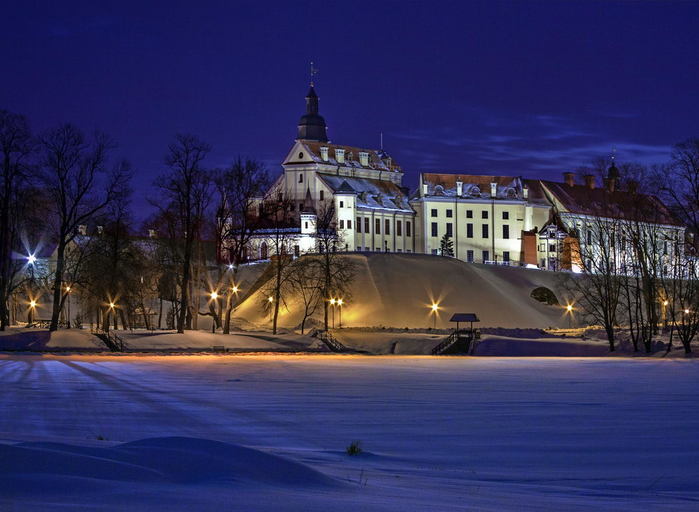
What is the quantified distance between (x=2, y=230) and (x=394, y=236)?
84.0 m

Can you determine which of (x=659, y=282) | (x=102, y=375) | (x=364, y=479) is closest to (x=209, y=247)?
(x=659, y=282)

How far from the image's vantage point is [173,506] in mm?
10156

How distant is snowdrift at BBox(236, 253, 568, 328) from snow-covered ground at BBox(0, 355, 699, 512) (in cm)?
6517

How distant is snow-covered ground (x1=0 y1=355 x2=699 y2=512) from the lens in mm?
11492

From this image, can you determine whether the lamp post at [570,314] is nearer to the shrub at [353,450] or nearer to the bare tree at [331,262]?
the bare tree at [331,262]

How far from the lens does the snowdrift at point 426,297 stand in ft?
335

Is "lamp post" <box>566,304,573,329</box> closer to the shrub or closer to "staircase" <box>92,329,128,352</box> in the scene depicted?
"staircase" <box>92,329,128,352</box>

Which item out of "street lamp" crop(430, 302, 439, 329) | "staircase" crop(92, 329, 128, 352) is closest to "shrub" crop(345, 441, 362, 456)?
"staircase" crop(92, 329, 128, 352)

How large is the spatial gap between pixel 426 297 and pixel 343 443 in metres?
90.0

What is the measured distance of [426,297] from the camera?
108 m

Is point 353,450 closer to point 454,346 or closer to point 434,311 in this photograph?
point 454,346

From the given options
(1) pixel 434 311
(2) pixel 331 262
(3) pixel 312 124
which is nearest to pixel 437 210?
(3) pixel 312 124

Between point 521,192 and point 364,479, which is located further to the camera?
point 521,192

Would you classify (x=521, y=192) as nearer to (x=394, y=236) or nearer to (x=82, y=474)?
(x=394, y=236)
